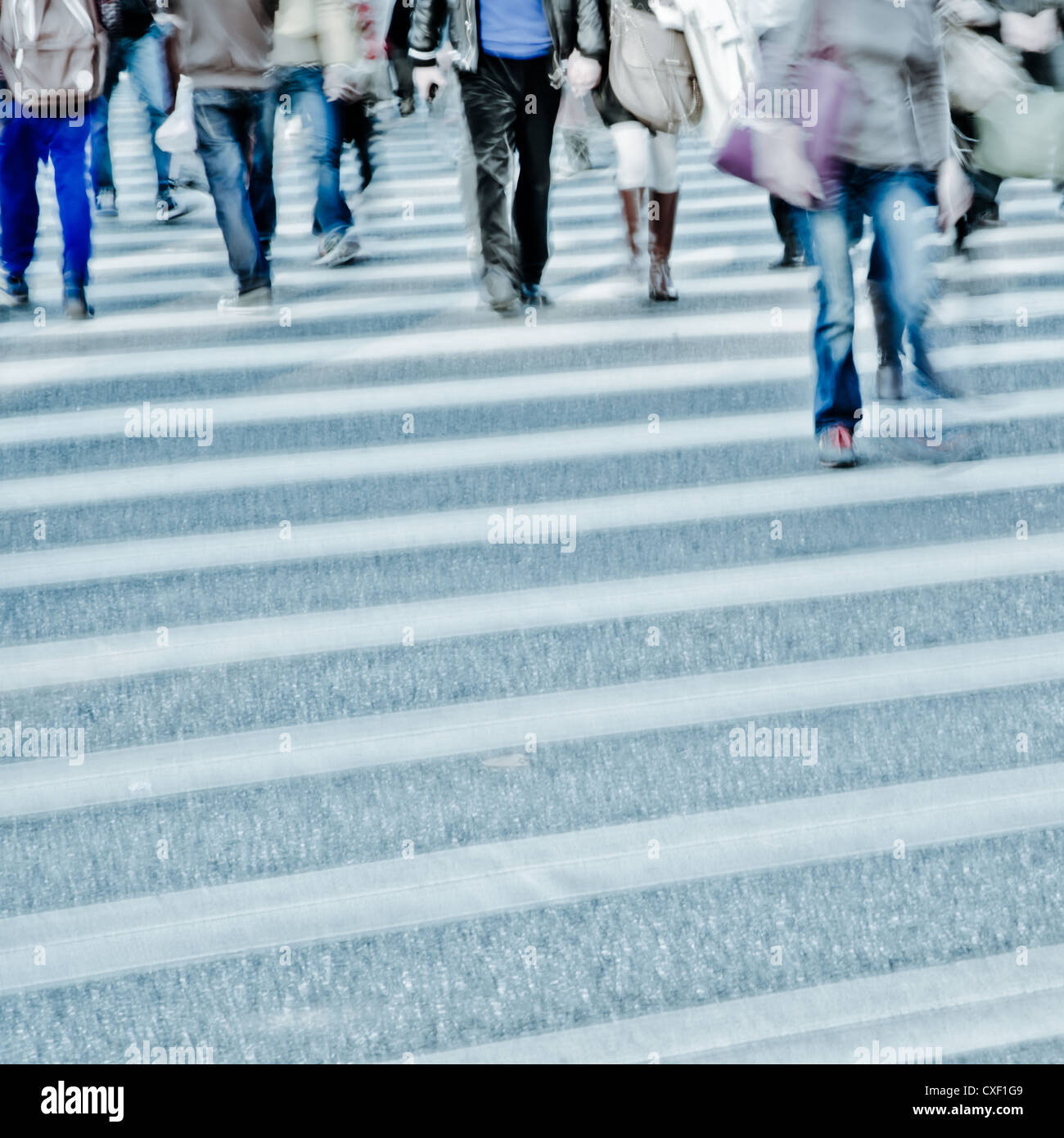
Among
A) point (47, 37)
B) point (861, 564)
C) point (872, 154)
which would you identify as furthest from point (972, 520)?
point (47, 37)

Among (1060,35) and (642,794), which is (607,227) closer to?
(1060,35)

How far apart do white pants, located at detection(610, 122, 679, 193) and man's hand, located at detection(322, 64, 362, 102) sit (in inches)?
63.7

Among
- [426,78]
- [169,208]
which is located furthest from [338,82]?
[169,208]

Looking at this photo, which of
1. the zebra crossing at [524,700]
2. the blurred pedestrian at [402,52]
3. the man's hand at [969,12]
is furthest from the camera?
the blurred pedestrian at [402,52]

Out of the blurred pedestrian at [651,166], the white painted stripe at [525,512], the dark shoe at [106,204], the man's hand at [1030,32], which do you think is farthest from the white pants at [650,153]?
the dark shoe at [106,204]

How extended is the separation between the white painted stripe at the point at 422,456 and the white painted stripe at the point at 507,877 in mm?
2309

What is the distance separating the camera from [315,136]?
8.20 metres

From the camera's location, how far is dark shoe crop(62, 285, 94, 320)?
727 centimetres

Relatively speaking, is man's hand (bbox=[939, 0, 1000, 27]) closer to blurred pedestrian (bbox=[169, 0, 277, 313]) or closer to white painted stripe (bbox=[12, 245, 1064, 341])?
white painted stripe (bbox=[12, 245, 1064, 341])

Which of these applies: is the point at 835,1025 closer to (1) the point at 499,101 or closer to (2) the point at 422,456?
(2) the point at 422,456

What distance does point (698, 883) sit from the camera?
327 centimetres

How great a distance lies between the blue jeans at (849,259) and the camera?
516 centimetres

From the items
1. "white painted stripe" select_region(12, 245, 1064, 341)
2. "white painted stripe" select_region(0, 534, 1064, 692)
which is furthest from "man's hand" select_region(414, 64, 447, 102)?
"white painted stripe" select_region(0, 534, 1064, 692)

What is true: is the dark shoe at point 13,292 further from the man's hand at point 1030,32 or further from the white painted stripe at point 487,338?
the man's hand at point 1030,32
